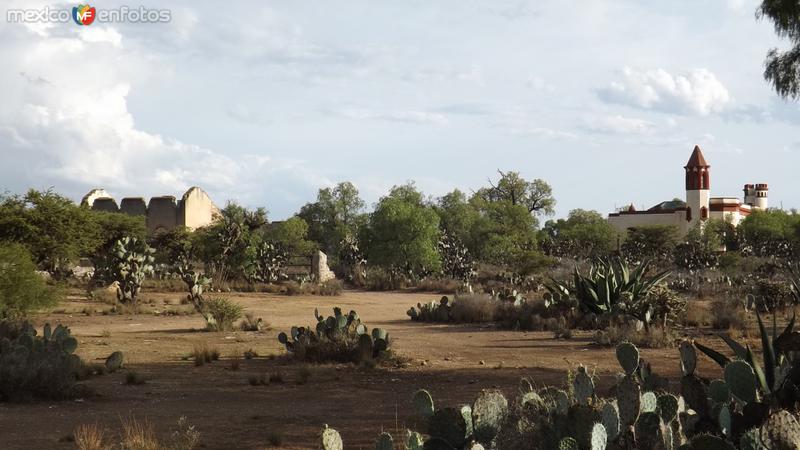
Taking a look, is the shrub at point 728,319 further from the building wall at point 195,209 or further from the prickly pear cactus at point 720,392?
the building wall at point 195,209

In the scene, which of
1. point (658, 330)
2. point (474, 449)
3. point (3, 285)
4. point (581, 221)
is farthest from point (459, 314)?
point (581, 221)

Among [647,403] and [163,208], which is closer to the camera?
[647,403]

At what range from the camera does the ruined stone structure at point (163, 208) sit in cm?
5228

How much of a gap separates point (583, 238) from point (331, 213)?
67.7 ft

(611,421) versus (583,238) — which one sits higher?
(583,238)

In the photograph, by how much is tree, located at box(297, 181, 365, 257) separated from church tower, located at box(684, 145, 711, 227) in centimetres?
2784

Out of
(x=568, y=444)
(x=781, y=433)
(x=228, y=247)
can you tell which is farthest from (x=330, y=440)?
(x=228, y=247)

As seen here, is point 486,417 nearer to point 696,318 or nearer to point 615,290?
point 615,290

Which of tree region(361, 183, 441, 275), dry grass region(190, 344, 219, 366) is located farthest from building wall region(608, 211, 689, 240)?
dry grass region(190, 344, 219, 366)

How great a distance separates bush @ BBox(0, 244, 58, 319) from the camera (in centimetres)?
1838

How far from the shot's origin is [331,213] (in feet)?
223

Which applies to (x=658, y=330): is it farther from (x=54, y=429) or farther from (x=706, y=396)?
(x=54, y=429)

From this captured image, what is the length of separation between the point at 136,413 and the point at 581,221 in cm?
7241

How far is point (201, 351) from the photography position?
1334cm
